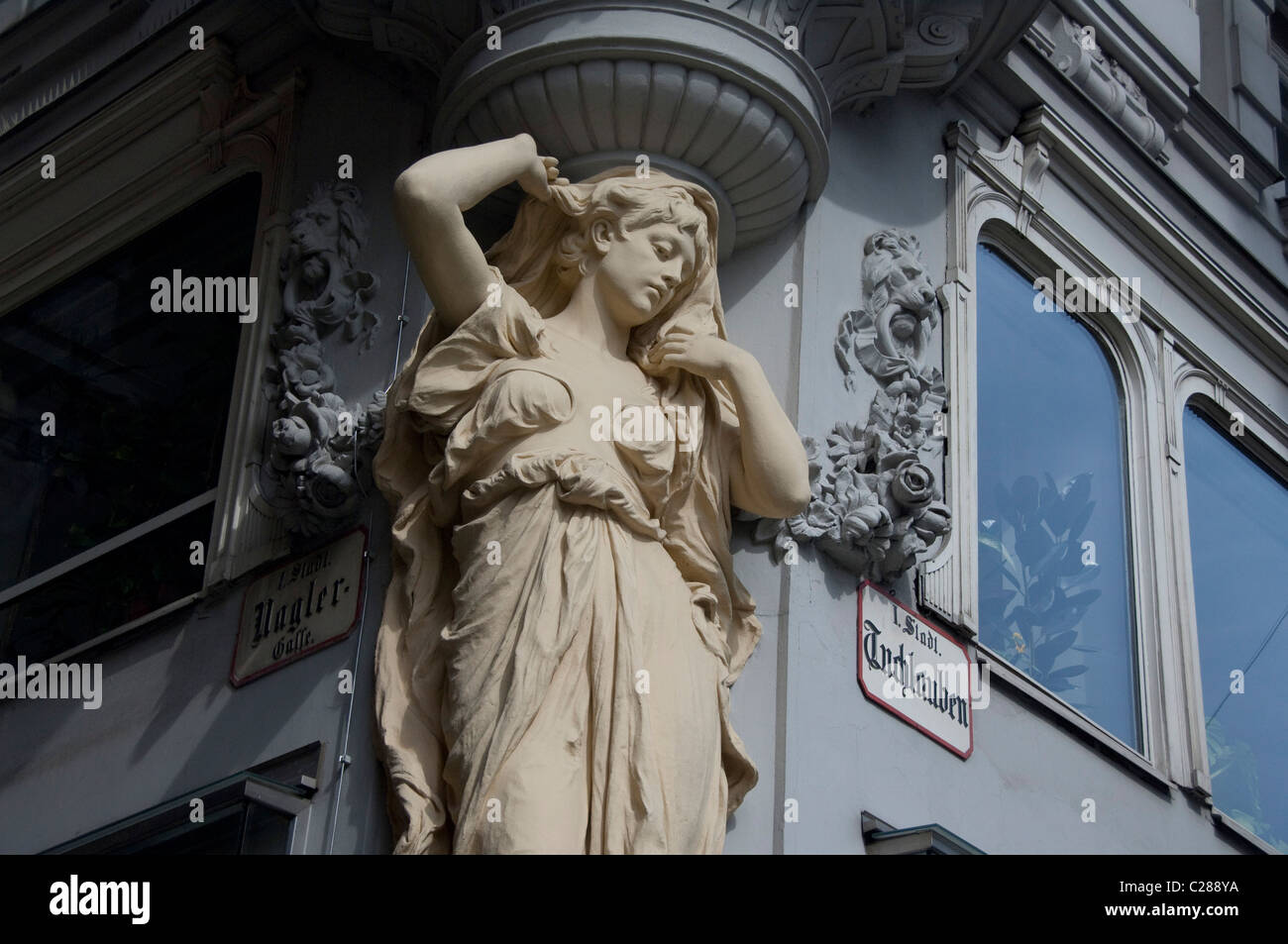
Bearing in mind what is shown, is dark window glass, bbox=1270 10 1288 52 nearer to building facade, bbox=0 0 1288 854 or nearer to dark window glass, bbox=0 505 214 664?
building facade, bbox=0 0 1288 854

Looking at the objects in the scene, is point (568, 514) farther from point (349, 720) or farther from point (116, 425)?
point (116, 425)

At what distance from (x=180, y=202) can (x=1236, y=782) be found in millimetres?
5010

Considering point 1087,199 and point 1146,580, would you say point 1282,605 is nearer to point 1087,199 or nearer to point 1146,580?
point 1146,580

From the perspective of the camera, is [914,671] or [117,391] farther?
[117,391]

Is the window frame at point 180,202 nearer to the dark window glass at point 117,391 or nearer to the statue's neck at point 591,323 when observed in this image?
the dark window glass at point 117,391

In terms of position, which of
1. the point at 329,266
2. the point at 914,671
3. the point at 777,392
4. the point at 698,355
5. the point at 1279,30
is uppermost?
the point at 1279,30

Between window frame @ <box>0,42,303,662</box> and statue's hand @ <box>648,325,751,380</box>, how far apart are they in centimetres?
152

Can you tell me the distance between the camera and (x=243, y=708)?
329 inches

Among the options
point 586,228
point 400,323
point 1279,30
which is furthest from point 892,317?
point 1279,30

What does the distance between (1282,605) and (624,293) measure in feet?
15.3

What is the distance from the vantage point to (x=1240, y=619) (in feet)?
36.4

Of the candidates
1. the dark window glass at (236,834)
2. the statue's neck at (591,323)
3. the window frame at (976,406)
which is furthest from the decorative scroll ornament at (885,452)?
the dark window glass at (236,834)

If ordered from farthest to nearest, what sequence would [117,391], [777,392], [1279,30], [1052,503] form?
1. [1279,30]
2. [117,391]
3. [1052,503]
4. [777,392]
